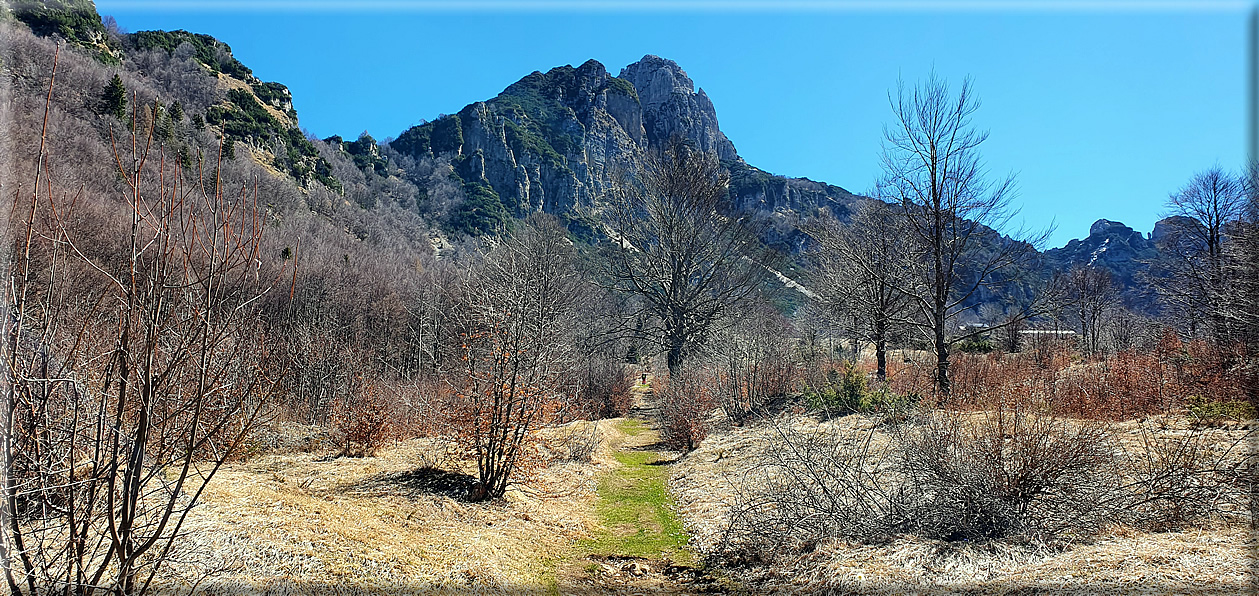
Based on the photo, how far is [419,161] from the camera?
8975cm

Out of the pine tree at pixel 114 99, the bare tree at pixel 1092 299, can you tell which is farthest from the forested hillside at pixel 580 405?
the pine tree at pixel 114 99

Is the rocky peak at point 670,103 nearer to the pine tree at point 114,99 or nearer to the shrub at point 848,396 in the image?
the pine tree at point 114,99

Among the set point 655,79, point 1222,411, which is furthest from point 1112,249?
point 1222,411

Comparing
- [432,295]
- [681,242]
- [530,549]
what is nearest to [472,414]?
[530,549]

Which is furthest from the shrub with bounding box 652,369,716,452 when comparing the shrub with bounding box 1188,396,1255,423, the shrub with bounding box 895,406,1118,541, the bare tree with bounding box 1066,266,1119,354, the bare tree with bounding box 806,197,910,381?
the bare tree with bounding box 1066,266,1119,354

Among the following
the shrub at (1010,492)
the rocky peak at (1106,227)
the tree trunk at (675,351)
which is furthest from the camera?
the rocky peak at (1106,227)

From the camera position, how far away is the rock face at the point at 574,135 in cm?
9119

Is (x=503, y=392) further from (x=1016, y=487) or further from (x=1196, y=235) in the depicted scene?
(x=1196, y=235)

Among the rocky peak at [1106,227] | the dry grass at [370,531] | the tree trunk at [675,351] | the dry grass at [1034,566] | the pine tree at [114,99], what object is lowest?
the dry grass at [370,531]

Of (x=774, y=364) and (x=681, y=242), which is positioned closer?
(x=774, y=364)

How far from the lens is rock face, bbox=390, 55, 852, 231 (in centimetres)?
9119

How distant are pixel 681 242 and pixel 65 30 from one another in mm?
58042

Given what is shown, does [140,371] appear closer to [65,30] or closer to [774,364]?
[774,364]

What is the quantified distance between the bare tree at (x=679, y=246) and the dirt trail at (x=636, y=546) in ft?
30.9
